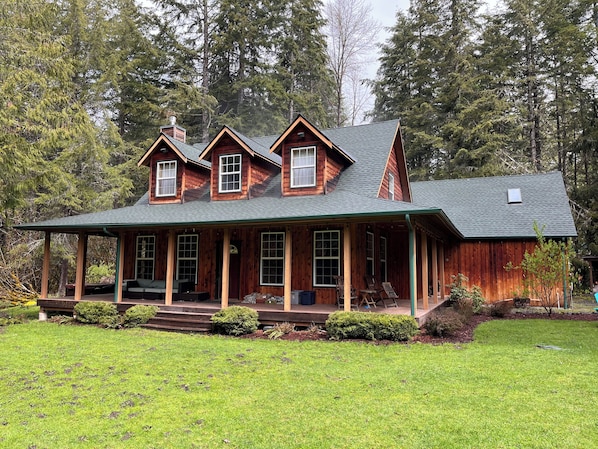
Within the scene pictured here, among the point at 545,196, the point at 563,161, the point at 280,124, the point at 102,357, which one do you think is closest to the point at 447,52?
the point at 563,161

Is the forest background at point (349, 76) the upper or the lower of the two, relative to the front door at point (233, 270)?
upper

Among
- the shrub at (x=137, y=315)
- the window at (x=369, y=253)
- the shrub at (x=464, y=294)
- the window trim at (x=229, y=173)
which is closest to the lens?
the shrub at (x=137, y=315)

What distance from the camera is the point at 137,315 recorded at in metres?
10.7

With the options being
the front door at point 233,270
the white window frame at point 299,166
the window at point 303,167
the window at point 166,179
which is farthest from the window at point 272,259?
the window at point 166,179

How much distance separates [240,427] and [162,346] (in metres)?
4.73

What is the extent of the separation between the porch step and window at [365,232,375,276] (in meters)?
4.78

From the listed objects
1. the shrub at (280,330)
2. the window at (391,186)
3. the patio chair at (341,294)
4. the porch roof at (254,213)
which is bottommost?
the shrub at (280,330)

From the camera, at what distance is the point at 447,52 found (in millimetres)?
26547

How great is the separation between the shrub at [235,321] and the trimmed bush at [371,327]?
1945 millimetres

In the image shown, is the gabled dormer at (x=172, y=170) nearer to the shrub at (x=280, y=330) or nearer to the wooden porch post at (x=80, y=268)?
the wooden porch post at (x=80, y=268)

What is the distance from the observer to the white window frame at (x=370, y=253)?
476 inches

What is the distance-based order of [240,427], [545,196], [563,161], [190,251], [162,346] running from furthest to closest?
[563,161] < [545,196] < [190,251] < [162,346] < [240,427]

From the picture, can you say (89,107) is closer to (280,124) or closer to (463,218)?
(280,124)

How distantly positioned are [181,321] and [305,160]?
19.0 ft
